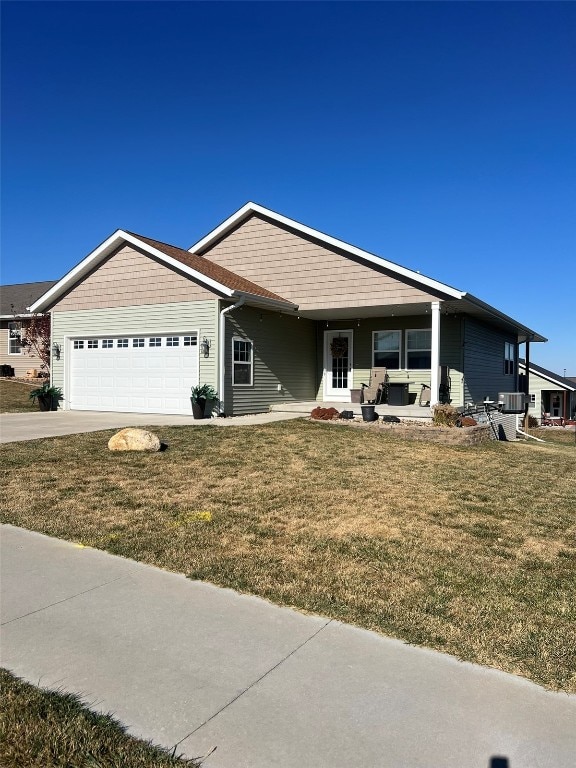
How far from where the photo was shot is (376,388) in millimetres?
16391

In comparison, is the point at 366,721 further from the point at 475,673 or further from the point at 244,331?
the point at 244,331

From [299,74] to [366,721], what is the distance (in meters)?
14.2

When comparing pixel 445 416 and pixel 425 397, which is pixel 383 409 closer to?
Answer: pixel 425 397

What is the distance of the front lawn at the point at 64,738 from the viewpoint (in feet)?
7.32

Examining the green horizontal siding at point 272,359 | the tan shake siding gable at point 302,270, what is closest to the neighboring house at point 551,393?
the green horizontal siding at point 272,359

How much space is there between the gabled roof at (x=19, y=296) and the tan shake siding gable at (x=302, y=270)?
14744 mm

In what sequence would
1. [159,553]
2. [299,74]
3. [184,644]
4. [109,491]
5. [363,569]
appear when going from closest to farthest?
1. [184,644]
2. [363,569]
3. [159,553]
4. [109,491]
5. [299,74]

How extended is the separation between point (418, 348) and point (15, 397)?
15.2 meters

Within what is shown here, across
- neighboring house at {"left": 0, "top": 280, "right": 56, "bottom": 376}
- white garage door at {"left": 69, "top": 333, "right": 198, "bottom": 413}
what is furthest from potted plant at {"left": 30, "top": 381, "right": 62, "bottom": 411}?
neighboring house at {"left": 0, "top": 280, "right": 56, "bottom": 376}

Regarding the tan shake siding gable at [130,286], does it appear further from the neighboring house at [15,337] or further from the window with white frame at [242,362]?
the neighboring house at [15,337]

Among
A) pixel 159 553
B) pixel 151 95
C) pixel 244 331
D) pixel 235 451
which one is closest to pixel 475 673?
pixel 159 553

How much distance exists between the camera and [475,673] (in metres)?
2.93

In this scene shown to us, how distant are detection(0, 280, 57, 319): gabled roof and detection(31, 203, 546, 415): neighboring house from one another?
12.4m

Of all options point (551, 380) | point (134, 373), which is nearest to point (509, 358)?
point (134, 373)
